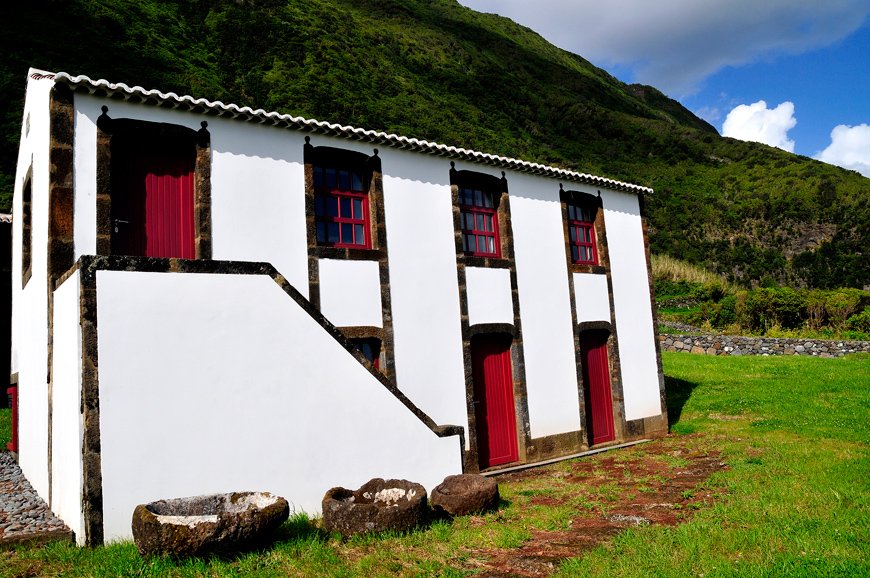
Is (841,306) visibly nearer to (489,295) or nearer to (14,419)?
(489,295)

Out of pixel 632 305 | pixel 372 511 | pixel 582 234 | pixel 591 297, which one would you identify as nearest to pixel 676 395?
pixel 632 305

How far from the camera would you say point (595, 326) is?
13062 millimetres

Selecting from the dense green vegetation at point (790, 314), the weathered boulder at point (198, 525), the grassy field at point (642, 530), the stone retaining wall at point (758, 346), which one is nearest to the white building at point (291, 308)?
the weathered boulder at point (198, 525)

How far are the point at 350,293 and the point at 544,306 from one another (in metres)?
4.49

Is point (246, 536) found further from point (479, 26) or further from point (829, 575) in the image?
point (479, 26)

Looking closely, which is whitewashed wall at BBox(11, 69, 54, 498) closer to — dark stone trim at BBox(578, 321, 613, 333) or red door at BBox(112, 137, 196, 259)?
red door at BBox(112, 137, 196, 259)

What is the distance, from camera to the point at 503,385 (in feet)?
37.7

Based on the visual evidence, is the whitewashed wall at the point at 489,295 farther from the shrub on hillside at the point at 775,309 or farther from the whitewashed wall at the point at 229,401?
the shrub on hillside at the point at 775,309

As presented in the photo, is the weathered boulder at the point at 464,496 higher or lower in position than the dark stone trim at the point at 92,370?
lower

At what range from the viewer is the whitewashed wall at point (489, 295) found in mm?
11117

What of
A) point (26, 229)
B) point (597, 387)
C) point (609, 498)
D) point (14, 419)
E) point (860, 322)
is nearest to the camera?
point (609, 498)

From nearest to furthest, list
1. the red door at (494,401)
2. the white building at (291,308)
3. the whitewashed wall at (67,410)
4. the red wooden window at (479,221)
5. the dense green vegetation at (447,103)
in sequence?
the whitewashed wall at (67,410)
the white building at (291,308)
the red door at (494,401)
the red wooden window at (479,221)
the dense green vegetation at (447,103)

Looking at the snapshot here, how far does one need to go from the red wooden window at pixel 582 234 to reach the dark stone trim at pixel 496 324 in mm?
1939

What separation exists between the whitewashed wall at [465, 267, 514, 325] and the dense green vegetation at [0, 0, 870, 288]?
44.8 ft
